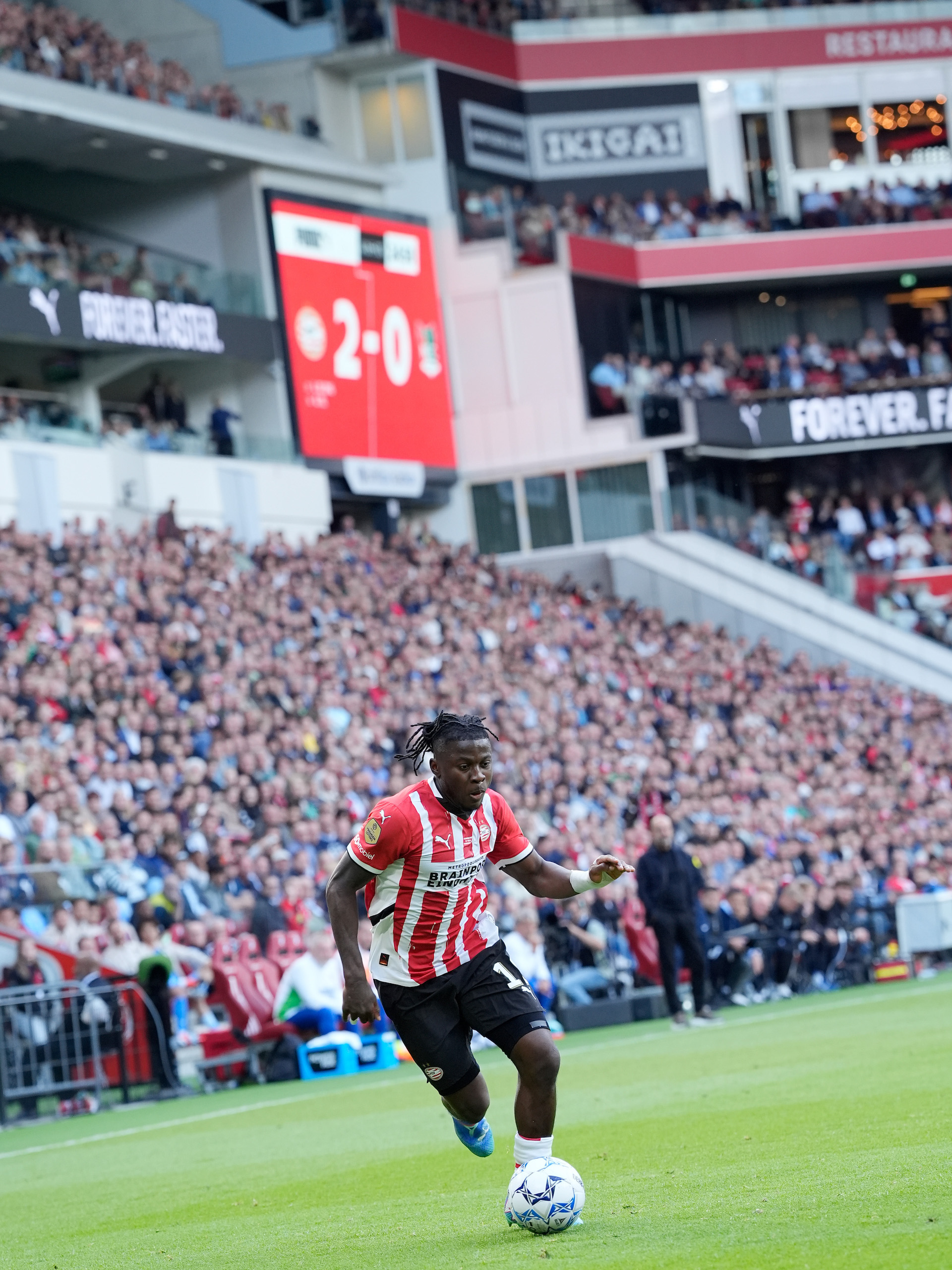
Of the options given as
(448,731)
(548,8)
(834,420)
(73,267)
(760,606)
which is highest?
(548,8)

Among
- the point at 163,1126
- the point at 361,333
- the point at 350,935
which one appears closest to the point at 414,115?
the point at 361,333

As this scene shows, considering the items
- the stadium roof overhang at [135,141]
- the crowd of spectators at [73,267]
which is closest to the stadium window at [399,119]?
the stadium roof overhang at [135,141]

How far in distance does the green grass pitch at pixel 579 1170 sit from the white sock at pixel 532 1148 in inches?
9.8

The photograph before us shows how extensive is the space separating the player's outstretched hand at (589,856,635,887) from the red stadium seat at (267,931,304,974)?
10495 millimetres

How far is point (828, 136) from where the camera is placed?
46.1 meters

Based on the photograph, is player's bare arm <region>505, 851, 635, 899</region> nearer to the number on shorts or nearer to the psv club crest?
the number on shorts

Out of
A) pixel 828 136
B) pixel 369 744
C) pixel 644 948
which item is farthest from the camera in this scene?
pixel 828 136

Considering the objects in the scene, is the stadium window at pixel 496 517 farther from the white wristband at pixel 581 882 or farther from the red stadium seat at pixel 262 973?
the white wristband at pixel 581 882

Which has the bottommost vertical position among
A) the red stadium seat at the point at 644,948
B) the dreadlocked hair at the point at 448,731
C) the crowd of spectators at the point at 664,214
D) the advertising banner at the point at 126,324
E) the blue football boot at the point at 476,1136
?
the red stadium seat at the point at 644,948

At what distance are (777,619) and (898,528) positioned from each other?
4501 millimetres

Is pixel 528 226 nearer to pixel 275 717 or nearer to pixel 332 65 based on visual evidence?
pixel 332 65

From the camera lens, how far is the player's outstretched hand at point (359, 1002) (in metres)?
6.76

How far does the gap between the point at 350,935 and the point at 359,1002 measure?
0.88ft

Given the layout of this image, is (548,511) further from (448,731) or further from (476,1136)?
(448,731)
